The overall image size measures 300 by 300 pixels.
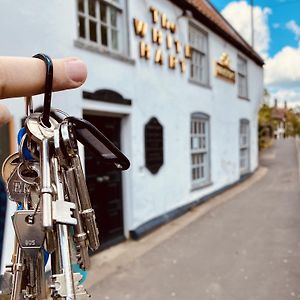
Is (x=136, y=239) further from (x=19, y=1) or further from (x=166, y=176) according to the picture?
(x=19, y=1)

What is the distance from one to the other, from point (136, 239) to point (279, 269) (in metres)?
2.40

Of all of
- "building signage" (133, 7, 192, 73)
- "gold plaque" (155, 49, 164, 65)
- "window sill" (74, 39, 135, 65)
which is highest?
"building signage" (133, 7, 192, 73)

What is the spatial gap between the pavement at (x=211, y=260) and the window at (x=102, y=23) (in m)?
3.26

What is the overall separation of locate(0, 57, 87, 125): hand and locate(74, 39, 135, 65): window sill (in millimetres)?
3951

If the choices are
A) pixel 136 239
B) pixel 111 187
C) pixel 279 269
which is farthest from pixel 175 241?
pixel 279 269

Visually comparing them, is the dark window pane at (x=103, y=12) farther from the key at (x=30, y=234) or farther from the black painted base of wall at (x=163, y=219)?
the key at (x=30, y=234)

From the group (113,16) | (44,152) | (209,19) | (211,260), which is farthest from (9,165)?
(209,19)

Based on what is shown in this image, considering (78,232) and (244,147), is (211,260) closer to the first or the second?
(78,232)

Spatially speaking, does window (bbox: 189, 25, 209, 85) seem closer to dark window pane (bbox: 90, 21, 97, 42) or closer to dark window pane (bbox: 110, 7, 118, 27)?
dark window pane (bbox: 110, 7, 118, 27)

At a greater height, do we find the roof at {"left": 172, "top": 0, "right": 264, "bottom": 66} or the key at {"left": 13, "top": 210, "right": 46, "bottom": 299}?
the roof at {"left": 172, "top": 0, "right": 264, "bottom": 66}

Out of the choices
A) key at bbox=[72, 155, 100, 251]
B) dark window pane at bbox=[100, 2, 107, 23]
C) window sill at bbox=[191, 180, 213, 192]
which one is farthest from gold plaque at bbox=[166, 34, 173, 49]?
key at bbox=[72, 155, 100, 251]

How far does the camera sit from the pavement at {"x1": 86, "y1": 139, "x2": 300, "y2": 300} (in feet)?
12.2

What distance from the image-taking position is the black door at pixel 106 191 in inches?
199

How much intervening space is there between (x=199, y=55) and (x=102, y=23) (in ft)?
13.5
